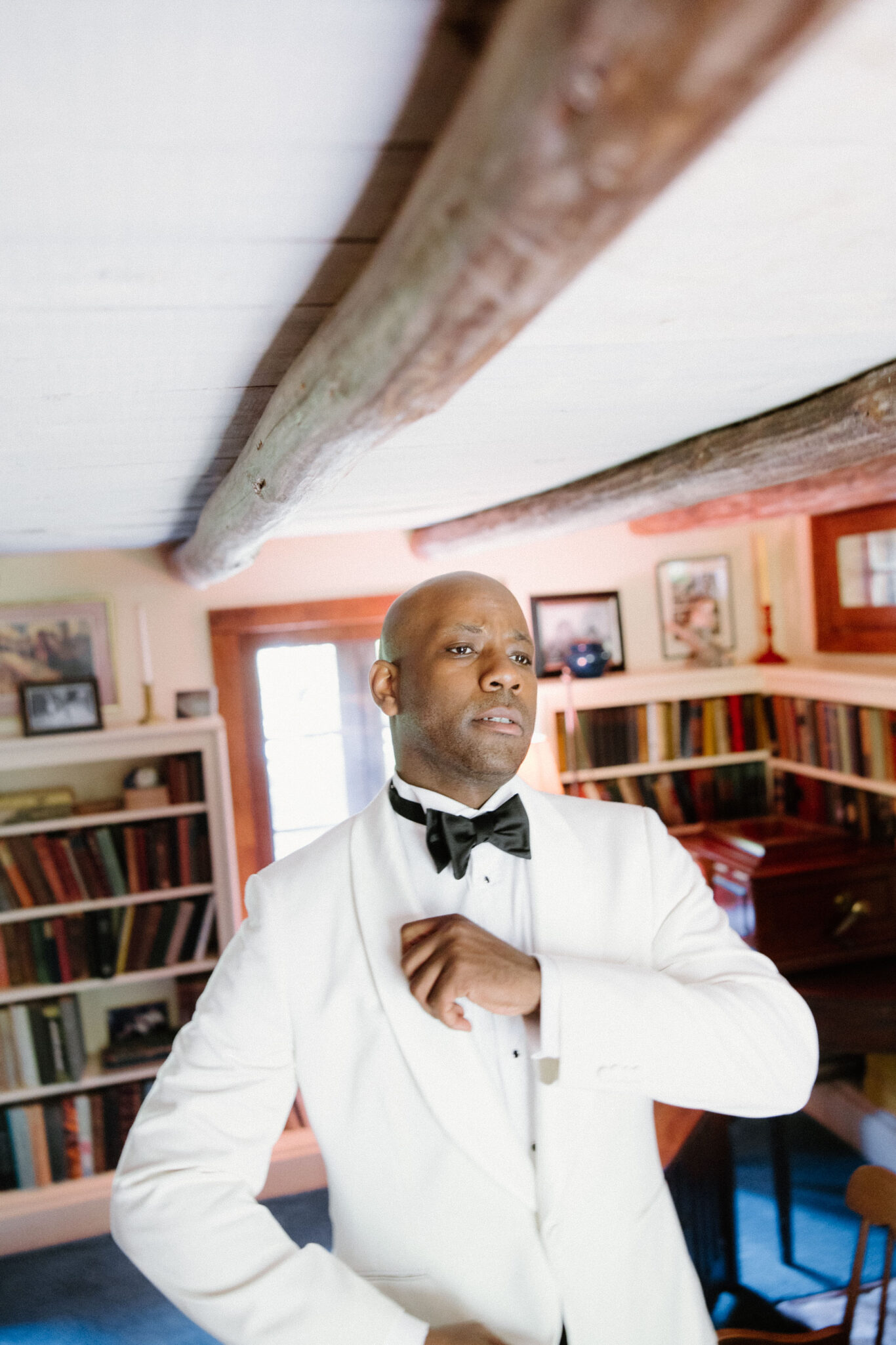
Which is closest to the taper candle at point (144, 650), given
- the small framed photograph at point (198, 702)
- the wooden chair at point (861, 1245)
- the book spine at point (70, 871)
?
the small framed photograph at point (198, 702)

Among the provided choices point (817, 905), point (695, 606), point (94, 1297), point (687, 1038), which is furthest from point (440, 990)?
point (695, 606)

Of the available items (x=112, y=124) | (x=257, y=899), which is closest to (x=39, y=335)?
(x=112, y=124)

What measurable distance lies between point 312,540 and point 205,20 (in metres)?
3.56

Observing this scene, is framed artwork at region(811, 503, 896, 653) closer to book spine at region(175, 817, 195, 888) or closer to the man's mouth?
the man's mouth

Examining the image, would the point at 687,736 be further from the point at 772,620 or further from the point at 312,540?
the point at 312,540

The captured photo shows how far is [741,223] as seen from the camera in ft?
2.80

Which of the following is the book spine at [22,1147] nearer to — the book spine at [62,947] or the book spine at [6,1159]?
the book spine at [6,1159]

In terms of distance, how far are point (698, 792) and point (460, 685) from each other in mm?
3178

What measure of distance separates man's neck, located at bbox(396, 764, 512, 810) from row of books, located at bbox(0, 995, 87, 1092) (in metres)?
2.76

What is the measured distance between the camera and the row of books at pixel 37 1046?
136 inches

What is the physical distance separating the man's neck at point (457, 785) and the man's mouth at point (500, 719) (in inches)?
3.8

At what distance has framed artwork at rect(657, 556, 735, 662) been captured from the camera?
4383 millimetres

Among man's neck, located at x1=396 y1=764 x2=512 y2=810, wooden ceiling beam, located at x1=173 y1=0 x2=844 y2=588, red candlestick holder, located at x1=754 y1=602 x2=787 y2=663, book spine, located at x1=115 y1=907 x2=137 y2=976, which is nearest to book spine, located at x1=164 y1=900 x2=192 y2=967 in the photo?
book spine, located at x1=115 y1=907 x2=137 y2=976

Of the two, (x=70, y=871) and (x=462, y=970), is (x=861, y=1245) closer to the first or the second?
(x=462, y=970)
